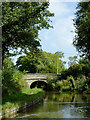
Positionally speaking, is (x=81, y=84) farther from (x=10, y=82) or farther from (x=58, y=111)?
(x=10, y=82)

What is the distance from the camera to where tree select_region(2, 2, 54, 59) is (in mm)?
17141

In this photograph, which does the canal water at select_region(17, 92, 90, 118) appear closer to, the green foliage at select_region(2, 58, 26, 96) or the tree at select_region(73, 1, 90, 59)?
the green foliage at select_region(2, 58, 26, 96)

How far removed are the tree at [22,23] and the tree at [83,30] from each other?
9.59ft

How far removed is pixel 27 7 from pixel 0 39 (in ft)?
12.9

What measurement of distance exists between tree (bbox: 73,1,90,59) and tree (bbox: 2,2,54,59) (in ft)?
9.59

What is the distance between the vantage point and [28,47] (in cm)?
2073

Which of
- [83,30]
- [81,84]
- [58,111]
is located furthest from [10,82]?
[81,84]

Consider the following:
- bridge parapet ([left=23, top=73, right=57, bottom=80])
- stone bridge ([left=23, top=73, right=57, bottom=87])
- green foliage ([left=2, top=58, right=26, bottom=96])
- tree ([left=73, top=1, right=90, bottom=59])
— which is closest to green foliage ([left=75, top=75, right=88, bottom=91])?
stone bridge ([left=23, top=73, right=57, bottom=87])

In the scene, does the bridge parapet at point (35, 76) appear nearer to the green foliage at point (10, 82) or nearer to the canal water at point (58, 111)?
the canal water at point (58, 111)

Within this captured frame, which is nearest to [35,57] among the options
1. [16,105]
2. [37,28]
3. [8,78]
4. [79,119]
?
[37,28]

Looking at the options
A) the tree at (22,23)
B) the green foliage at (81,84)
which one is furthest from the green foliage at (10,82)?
the green foliage at (81,84)

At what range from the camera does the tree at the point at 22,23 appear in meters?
17.1

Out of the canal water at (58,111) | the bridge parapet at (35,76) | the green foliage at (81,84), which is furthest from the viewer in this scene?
the bridge parapet at (35,76)

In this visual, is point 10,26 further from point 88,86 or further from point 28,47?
point 88,86
